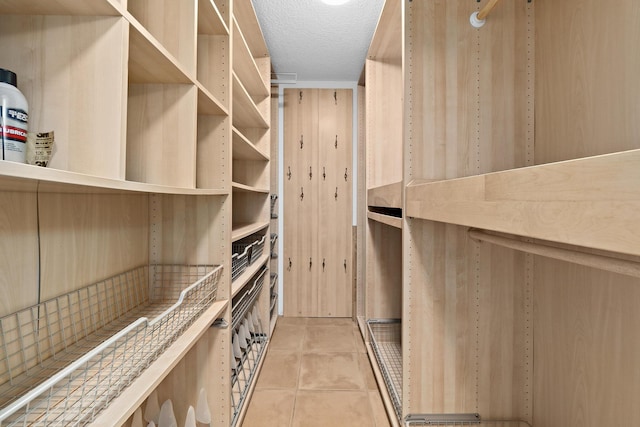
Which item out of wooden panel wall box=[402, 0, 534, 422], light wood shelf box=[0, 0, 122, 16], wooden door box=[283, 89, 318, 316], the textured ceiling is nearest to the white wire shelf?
wooden door box=[283, 89, 318, 316]

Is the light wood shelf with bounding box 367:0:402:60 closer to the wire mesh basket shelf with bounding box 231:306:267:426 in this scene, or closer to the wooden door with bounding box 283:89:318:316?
the wooden door with bounding box 283:89:318:316

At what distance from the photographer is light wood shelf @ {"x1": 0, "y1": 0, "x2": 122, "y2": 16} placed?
68 cm

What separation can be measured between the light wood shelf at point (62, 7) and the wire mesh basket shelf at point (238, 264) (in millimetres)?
1115

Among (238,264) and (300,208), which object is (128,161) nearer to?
(238,264)

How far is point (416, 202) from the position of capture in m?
1.35

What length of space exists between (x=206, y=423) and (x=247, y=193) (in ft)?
5.77

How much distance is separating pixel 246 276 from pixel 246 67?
1336 mm

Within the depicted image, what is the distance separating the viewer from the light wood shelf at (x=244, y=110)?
1.77m

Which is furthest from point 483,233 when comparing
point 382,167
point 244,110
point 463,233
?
point 244,110

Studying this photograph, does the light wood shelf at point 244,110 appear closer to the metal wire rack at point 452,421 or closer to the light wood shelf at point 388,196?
the light wood shelf at point 388,196

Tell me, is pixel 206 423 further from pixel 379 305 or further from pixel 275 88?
pixel 275 88

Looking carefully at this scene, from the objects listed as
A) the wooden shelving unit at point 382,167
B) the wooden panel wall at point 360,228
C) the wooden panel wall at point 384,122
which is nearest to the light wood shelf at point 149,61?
the wooden shelving unit at point 382,167

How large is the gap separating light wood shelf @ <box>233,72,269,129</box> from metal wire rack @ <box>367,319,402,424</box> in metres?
1.77

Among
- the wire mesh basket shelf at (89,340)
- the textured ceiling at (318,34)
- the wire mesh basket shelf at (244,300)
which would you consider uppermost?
the textured ceiling at (318,34)
